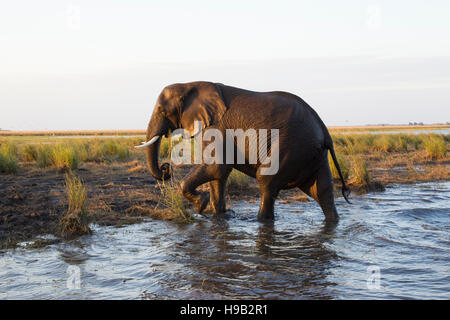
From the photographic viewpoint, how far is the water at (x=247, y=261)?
4547 millimetres

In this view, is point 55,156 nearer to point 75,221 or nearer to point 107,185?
point 107,185

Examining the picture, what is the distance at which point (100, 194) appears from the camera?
969cm

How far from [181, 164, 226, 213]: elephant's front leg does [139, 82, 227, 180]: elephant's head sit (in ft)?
1.90

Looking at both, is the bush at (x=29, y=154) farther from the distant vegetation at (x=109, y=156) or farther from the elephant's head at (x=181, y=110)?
the elephant's head at (x=181, y=110)

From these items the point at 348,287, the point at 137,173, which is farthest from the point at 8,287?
the point at 137,173

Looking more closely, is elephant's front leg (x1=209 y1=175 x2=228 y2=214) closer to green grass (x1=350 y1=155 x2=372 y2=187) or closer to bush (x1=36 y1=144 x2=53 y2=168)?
green grass (x1=350 y1=155 x2=372 y2=187)

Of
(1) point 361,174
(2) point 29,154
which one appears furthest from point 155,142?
(2) point 29,154

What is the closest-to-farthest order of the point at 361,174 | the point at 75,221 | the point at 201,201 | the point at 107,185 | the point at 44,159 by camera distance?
the point at 75,221 < the point at 201,201 < the point at 107,185 < the point at 361,174 < the point at 44,159

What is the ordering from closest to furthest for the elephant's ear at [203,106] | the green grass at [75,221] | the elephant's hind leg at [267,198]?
the green grass at [75,221] < the elephant's hind leg at [267,198] < the elephant's ear at [203,106]

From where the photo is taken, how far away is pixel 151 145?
778cm

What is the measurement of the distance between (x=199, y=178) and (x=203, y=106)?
3.64 feet

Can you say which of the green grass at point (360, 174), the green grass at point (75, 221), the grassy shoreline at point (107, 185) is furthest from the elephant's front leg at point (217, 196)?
the green grass at point (360, 174)

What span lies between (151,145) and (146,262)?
8.77ft

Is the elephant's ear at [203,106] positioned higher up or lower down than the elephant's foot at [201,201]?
higher up
